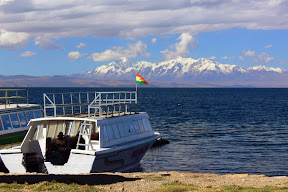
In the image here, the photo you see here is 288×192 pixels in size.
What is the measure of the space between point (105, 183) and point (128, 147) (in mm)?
7236

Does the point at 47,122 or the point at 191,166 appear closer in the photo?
the point at 47,122

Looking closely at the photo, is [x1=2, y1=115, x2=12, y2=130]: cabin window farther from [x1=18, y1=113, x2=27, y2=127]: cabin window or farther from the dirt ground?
the dirt ground

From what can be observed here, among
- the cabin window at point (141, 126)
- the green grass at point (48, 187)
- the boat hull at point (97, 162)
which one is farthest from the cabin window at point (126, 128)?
the green grass at point (48, 187)

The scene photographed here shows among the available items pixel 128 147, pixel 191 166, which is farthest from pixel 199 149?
pixel 128 147

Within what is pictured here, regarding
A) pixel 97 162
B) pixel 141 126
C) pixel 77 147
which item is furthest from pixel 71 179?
pixel 141 126

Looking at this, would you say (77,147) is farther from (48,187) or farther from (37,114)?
(37,114)

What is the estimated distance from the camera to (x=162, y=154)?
4241cm

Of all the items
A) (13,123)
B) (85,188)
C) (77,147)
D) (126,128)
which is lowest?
(85,188)

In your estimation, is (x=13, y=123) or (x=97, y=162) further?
(x=13, y=123)

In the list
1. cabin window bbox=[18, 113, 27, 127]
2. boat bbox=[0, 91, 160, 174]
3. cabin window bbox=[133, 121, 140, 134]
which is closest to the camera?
boat bbox=[0, 91, 160, 174]

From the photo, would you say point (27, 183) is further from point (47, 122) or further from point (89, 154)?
point (47, 122)

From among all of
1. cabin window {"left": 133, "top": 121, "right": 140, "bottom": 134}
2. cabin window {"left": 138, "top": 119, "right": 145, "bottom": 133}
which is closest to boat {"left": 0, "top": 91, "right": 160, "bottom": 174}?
cabin window {"left": 133, "top": 121, "right": 140, "bottom": 134}

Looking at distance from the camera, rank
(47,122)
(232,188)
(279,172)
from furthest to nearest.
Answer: (279,172) < (47,122) < (232,188)

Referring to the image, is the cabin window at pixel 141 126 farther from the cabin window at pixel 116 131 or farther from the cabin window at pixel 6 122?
the cabin window at pixel 6 122
